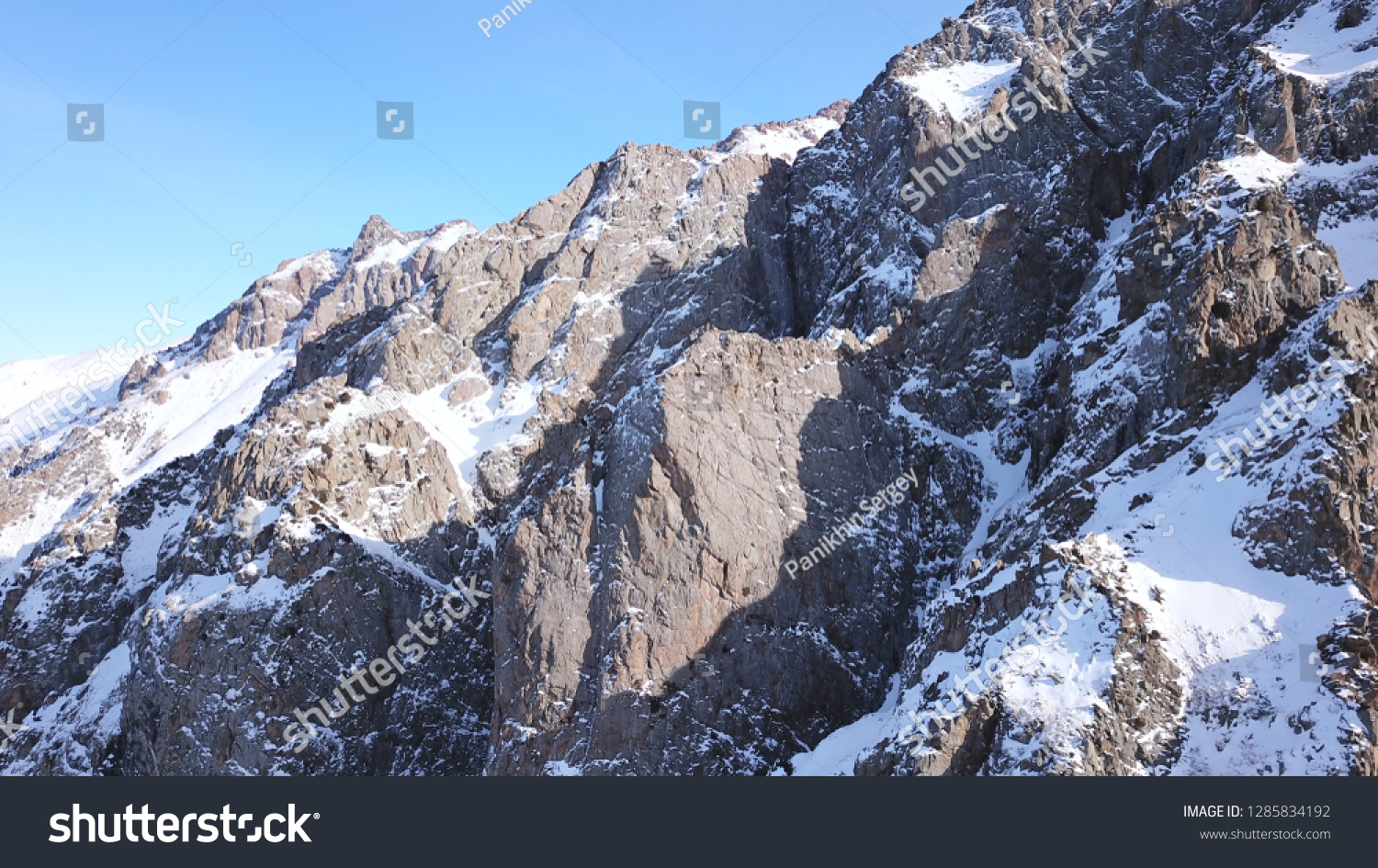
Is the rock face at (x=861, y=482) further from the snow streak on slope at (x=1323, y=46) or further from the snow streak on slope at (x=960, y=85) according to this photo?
the snow streak on slope at (x=960, y=85)

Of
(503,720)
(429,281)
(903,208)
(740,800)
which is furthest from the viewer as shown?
(429,281)

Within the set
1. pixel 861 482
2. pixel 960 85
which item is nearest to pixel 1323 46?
pixel 960 85

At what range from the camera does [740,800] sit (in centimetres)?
4144

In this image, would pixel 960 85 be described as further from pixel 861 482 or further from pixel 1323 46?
pixel 861 482

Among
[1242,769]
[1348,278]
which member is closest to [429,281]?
[1348,278]

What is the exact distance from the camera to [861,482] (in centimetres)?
7269

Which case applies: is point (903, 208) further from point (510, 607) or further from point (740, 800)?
point (740, 800)

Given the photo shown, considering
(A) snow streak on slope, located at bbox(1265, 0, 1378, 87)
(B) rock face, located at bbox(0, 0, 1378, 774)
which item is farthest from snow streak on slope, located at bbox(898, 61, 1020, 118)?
(A) snow streak on slope, located at bbox(1265, 0, 1378, 87)

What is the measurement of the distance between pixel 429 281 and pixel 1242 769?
92470mm

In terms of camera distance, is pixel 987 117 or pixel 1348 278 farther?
pixel 987 117

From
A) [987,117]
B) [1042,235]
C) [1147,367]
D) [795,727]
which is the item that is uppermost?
[987,117]

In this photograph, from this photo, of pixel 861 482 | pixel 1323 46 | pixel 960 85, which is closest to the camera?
pixel 861 482

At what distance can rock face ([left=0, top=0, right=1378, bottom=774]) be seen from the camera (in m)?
49.4

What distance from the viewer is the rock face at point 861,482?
162 feet
